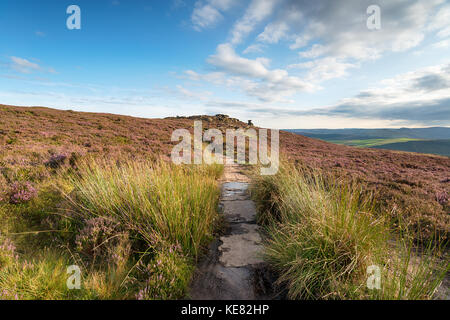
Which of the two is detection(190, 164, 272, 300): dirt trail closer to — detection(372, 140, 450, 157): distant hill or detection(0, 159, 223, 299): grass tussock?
detection(0, 159, 223, 299): grass tussock

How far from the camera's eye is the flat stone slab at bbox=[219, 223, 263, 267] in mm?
3141

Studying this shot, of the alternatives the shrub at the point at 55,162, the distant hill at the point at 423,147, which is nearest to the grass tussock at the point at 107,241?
the shrub at the point at 55,162

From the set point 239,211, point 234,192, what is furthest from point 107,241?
point 234,192

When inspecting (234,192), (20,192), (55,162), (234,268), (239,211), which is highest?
(55,162)

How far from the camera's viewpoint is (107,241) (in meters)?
3.10

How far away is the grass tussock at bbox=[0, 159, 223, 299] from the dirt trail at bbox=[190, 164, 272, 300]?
24 centimetres

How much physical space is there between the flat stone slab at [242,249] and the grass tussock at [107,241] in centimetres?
43

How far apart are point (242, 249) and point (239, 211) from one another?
1778mm

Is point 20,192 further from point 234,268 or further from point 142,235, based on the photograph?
point 234,268

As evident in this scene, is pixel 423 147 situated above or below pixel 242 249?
above

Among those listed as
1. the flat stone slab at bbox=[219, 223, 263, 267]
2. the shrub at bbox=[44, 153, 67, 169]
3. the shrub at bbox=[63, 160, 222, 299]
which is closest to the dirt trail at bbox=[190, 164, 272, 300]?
the flat stone slab at bbox=[219, 223, 263, 267]

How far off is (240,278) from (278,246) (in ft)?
2.72

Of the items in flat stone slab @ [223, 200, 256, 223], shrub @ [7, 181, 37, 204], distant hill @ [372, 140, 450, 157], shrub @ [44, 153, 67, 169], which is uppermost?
distant hill @ [372, 140, 450, 157]
